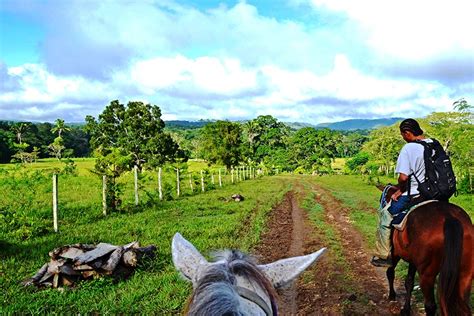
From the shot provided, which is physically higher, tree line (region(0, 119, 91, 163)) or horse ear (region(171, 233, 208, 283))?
tree line (region(0, 119, 91, 163))

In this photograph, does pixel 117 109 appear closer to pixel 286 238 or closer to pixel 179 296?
pixel 286 238

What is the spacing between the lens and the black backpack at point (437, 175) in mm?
4711

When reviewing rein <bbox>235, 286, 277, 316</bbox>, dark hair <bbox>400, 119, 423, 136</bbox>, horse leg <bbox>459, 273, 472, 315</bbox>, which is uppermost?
dark hair <bbox>400, 119, 423, 136</bbox>

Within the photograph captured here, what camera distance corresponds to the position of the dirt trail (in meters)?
5.40

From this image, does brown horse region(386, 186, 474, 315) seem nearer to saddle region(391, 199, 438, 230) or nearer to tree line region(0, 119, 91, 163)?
saddle region(391, 199, 438, 230)

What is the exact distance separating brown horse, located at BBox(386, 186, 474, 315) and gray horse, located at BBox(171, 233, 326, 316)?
2.94 metres

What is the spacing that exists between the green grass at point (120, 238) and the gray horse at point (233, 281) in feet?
11.4

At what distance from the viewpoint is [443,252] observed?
4266 millimetres

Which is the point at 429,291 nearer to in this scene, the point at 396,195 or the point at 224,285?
the point at 396,195

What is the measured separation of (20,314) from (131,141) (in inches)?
1321

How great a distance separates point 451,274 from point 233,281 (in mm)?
3407

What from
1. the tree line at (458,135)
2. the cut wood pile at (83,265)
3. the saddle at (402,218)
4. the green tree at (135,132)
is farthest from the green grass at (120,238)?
the green tree at (135,132)

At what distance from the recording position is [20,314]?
491 centimetres

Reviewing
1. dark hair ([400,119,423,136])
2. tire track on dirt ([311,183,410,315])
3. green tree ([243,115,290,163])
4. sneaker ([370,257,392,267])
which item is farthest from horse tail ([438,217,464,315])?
green tree ([243,115,290,163])
